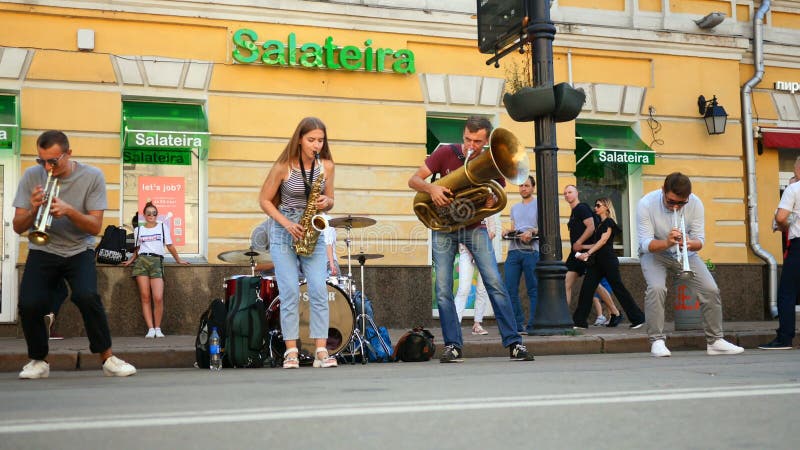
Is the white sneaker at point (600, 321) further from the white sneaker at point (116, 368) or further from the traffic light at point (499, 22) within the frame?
the white sneaker at point (116, 368)

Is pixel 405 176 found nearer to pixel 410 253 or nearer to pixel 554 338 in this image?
pixel 410 253

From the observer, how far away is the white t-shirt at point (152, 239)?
13273mm

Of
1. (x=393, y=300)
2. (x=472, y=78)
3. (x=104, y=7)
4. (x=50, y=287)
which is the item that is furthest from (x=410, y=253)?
(x=50, y=287)

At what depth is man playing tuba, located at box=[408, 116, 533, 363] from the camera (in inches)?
347

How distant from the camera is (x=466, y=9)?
632 inches

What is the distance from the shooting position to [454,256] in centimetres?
895

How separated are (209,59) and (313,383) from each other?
29.2 ft

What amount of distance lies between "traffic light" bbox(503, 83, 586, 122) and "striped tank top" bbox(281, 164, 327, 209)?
3.39m

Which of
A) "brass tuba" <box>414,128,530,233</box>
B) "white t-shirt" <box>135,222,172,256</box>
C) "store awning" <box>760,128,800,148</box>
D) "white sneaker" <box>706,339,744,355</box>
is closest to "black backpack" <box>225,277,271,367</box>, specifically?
"brass tuba" <box>414,128,530,233</box>

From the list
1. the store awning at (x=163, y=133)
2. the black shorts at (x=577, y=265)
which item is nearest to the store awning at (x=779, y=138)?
the black shorts at (x=577, y=265)

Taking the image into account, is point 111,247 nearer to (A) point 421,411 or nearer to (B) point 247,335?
(B) point 247,335

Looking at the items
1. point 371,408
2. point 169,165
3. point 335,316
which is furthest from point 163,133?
point 371,408

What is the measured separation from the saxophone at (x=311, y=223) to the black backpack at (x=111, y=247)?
5.42m

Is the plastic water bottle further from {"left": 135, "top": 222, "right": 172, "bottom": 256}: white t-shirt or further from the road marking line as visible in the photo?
{"left": 135, "top": 222, "right": 172, "bottom": 256}: white t-shirt
